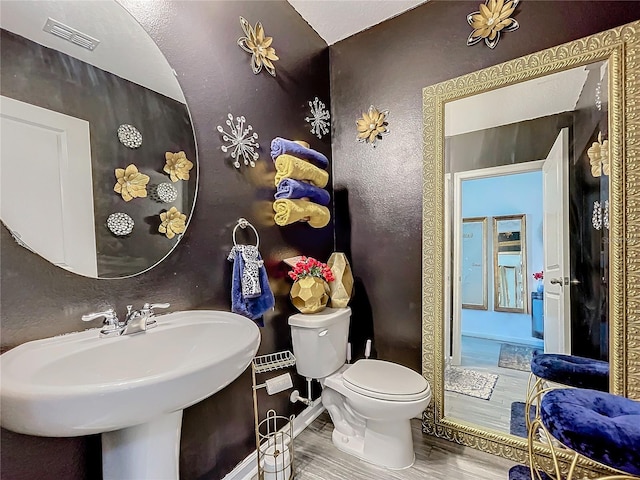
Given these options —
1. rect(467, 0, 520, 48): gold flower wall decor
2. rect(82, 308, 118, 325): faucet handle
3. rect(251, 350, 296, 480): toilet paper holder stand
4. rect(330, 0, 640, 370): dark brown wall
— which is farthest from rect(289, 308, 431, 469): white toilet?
rect(467, 0, 520, 48): gold flower wall decor

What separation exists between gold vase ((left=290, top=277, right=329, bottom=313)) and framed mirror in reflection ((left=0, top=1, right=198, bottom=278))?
680 mm

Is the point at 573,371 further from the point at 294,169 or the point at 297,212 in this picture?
the point at 294,169

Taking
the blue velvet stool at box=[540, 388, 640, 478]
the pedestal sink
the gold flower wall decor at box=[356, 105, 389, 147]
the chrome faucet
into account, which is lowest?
the blue velvet stool at box=[540, 388, 640, 478]

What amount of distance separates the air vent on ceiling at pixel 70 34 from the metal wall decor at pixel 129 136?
25cm

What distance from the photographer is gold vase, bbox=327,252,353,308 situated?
68.6 inches

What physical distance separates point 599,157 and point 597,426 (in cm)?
114

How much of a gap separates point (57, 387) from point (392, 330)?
5.41ft

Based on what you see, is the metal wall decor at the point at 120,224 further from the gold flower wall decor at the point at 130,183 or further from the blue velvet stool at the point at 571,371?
the blue velvet stool at the point at 571,371

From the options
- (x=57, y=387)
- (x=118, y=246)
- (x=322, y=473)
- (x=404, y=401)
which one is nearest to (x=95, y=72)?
(x=118, y=246)

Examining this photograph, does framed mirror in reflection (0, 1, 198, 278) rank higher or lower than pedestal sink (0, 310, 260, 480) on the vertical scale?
higher

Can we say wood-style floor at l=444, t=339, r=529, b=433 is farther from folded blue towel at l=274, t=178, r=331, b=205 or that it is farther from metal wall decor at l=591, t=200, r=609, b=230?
folded blue towel at l=274, t=178, r=331, b=205

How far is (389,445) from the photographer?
1.43 metres

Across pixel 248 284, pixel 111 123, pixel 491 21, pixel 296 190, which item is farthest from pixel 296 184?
pixel 491 21

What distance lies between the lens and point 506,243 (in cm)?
156
